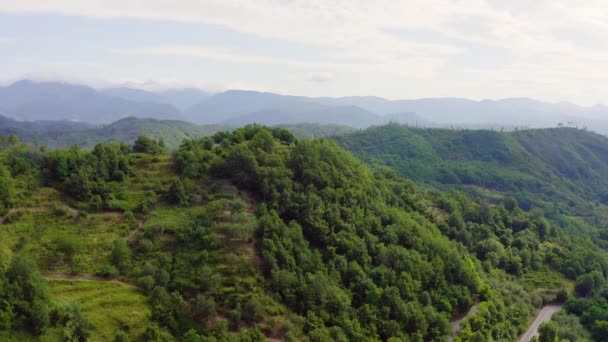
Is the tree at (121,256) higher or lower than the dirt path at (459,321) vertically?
higher

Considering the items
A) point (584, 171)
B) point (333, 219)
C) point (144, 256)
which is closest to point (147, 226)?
point (144, 256)

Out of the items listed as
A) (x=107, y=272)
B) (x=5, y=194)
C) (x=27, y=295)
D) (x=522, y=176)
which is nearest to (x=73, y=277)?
(x=107, y=272)

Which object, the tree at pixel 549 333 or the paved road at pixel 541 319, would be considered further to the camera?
the paved road at pixel 541 319

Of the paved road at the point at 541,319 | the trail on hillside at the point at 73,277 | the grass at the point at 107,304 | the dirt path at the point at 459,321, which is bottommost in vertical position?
the paved road at the point at 541,319

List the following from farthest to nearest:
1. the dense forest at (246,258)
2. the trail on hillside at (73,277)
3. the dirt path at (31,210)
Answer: the dirt path at (31,210) < the trail on hillside at (73,277) < the dense forest at (246,258)

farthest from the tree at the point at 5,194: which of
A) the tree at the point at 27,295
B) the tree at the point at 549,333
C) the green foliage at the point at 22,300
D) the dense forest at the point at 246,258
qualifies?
the tree at the point at 549,333

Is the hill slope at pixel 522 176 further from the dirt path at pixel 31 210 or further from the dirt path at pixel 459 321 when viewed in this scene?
the dirt path at pixel 31 210

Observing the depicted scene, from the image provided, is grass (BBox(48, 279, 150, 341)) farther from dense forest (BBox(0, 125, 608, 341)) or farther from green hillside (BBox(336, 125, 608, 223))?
green hillside (BBox(336, 125, 608, 223))

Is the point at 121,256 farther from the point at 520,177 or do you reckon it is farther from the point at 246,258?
the point at 520,177

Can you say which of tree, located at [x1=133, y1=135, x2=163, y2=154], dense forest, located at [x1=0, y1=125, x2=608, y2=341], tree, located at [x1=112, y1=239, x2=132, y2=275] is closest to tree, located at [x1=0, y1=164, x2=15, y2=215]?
dense forest, located at [x1=0, y1=125, x2=608, y2=341]
